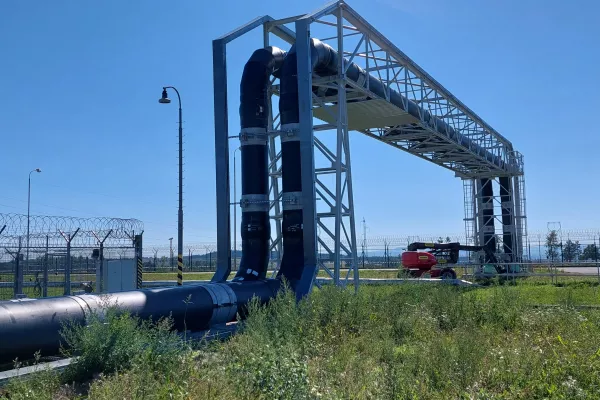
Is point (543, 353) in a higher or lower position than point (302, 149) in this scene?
lower

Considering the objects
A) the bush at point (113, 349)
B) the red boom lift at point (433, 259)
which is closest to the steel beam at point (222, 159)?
the bush at point (113, 349)

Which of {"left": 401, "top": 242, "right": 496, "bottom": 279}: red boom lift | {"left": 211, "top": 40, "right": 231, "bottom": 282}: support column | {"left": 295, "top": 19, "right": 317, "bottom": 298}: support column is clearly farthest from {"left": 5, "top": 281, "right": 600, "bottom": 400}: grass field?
{"left": 401, "top": 242, "right": 496, "bottom": 279}: red boom lift

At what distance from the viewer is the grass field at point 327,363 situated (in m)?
5.98

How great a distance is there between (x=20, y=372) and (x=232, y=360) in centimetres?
264

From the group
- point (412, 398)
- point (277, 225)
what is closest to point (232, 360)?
point (412, 398)

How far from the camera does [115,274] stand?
682 inches

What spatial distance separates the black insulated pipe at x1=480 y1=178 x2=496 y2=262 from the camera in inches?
1344

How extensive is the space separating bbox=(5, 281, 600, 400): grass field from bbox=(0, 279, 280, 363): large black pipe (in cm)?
49

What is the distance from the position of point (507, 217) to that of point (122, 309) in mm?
29617

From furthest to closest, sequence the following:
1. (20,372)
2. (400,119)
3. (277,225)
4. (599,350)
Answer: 1. (400,119)
2. (277,225)
3. (599,350)
4. (20,372)

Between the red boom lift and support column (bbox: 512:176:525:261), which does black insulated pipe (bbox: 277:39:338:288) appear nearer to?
the red boom lift

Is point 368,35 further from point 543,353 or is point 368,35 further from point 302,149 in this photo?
point 543,353

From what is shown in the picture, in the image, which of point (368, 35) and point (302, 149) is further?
point (368, 35)

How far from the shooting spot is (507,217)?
34000 mm
